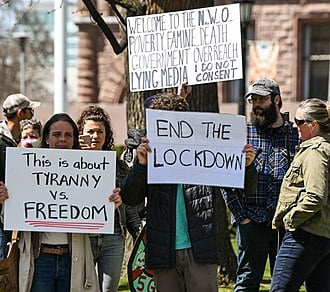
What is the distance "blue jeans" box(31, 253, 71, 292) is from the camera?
5.67 m

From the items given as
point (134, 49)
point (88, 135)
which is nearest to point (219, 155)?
point (88, 135)

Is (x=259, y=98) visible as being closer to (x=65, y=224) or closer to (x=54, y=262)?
(x=65, y=224)

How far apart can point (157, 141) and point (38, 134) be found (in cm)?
159

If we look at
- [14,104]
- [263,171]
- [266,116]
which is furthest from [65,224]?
[14,104]

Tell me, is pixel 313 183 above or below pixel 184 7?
below

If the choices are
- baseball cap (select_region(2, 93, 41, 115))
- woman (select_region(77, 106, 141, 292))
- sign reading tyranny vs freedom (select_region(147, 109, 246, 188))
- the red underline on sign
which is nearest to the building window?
baseball cap (select_region(2, 93, 41, 115))

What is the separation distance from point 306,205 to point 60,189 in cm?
158

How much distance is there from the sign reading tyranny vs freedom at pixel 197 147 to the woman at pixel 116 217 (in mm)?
618

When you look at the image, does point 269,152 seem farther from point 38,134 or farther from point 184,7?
point 184,7

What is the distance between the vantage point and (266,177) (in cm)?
686

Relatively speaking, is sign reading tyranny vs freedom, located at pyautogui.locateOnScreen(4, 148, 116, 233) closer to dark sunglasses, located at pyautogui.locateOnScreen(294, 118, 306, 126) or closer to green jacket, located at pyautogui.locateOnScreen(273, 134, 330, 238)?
green jacket, located at pyautogui.locateOnScreen(273, 134, 330, 238)

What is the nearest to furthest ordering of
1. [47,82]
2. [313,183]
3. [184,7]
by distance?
[313,183] → [184,7] → [47,82]

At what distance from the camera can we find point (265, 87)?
6848 mm

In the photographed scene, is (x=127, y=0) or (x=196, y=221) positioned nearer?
(x=196, y=221)
